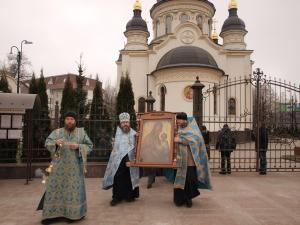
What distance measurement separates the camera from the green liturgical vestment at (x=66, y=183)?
13.8ft

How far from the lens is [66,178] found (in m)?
4.30

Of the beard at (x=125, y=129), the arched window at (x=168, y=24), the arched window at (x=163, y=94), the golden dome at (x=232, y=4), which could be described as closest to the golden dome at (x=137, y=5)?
the arched window at (x=168, y=24)

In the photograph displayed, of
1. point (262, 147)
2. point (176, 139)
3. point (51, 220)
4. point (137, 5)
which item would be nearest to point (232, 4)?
point (137, 5)

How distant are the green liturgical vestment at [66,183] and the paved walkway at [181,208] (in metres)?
0.31

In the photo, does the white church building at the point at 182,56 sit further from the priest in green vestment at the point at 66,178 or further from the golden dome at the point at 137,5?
the priest in green vestment at the point at 66,178

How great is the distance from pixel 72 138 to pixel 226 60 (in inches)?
900

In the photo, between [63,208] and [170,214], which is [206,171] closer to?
[170,214]

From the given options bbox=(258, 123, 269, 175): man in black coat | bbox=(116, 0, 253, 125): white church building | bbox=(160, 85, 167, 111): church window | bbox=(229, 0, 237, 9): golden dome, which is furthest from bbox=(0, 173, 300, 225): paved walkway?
bbox=(229, 0, 237, 9): golden dome

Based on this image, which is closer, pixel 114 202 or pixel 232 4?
pixel 114 202

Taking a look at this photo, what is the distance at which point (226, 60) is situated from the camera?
83.7 feet

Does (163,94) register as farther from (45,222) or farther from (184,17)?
(45,222)

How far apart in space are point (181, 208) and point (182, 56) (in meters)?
17.8

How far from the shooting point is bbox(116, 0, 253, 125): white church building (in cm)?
2108

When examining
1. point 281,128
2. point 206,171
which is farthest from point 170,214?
point 281,128
